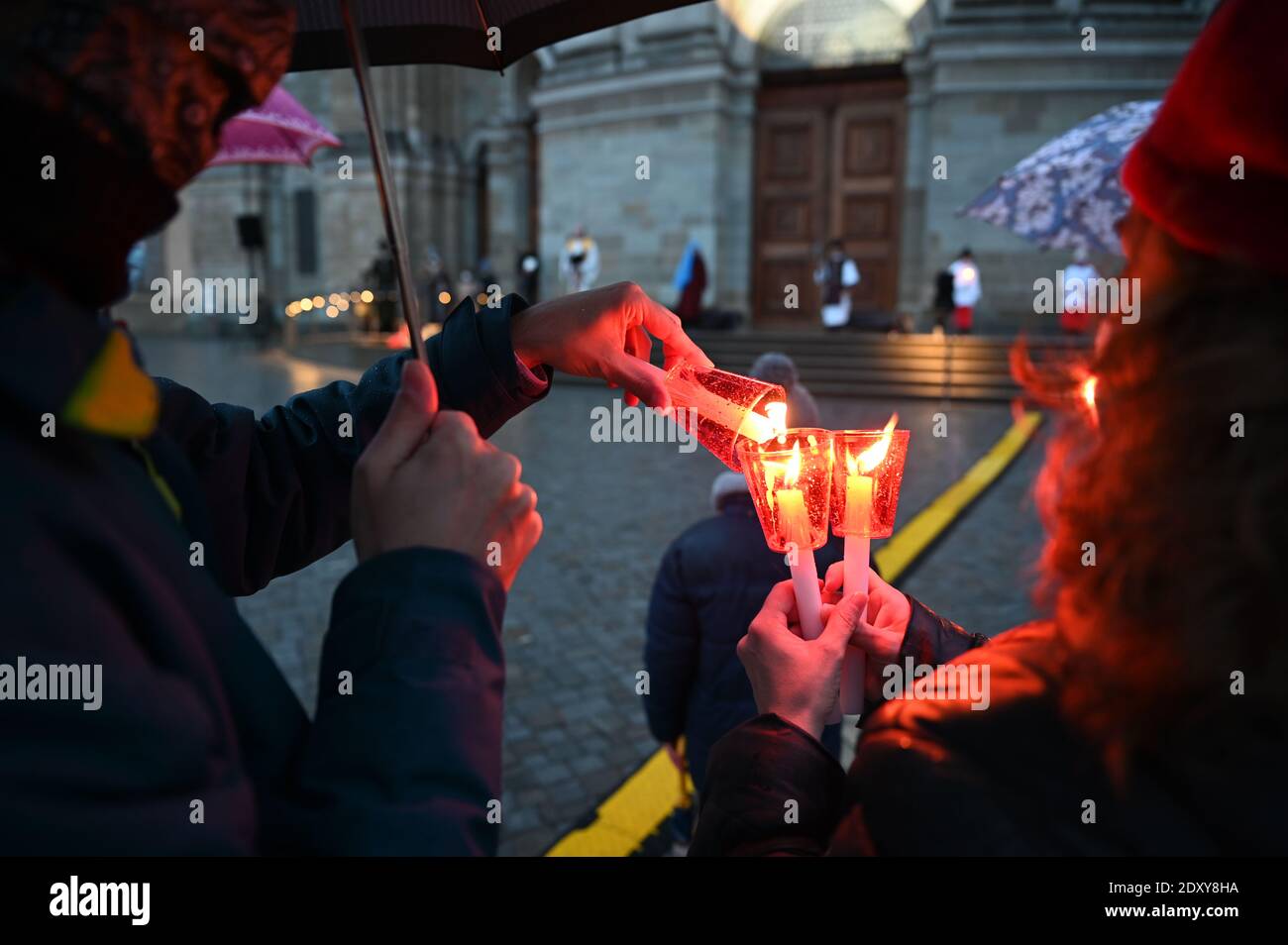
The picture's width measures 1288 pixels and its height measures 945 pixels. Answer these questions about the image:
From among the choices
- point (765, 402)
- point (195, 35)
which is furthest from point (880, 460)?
point (195, 35)

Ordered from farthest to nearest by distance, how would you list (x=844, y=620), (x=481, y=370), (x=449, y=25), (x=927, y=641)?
(x=449, y=25)
(x=481, y=370)
(x=927, y=641)
(x=844, y=620)

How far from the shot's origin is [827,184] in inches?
813

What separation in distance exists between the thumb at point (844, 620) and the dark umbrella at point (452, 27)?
1.06m

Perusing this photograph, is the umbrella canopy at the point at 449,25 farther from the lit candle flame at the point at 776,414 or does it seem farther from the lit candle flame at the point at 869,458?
the lit candle flame at the point at 869,458

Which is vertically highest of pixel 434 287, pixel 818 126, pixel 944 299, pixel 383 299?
pixel 818 126

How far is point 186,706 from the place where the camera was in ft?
2.53

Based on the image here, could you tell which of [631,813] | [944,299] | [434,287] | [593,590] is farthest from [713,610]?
[434,287]

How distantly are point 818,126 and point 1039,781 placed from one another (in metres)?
21.2

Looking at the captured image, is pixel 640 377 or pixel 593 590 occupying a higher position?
pixel 640 377

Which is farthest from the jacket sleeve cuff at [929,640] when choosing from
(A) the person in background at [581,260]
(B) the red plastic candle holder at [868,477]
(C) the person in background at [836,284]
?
(A) the person in background at [581,260]

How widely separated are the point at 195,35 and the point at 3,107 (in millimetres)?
175

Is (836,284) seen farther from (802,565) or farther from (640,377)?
(802,565)

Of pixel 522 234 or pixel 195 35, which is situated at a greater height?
pixel 522 234
